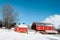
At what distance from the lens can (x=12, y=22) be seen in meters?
67.4

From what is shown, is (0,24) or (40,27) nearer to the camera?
(40,27)

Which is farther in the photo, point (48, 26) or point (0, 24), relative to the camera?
point (0, 24)

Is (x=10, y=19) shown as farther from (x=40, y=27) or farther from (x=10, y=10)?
(x=40, y=27)

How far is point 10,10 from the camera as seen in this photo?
65.8 m

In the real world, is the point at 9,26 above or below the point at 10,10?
below

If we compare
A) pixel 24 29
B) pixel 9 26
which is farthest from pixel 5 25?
pixel 24 29

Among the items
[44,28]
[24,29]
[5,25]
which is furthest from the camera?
[5,25]

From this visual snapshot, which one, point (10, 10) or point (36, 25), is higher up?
point (10, 10)

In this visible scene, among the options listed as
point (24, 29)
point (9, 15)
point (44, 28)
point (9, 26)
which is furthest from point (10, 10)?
point (44, 28)

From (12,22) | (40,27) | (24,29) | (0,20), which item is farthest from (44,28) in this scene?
(0,20)

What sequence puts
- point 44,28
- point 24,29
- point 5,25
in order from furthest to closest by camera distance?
point 5,25, point 44,28, point 24,29

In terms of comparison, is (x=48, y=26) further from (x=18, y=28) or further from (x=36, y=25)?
(x=18, y=28)

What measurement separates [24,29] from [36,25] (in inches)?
278

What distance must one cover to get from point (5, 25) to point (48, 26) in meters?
18.6
